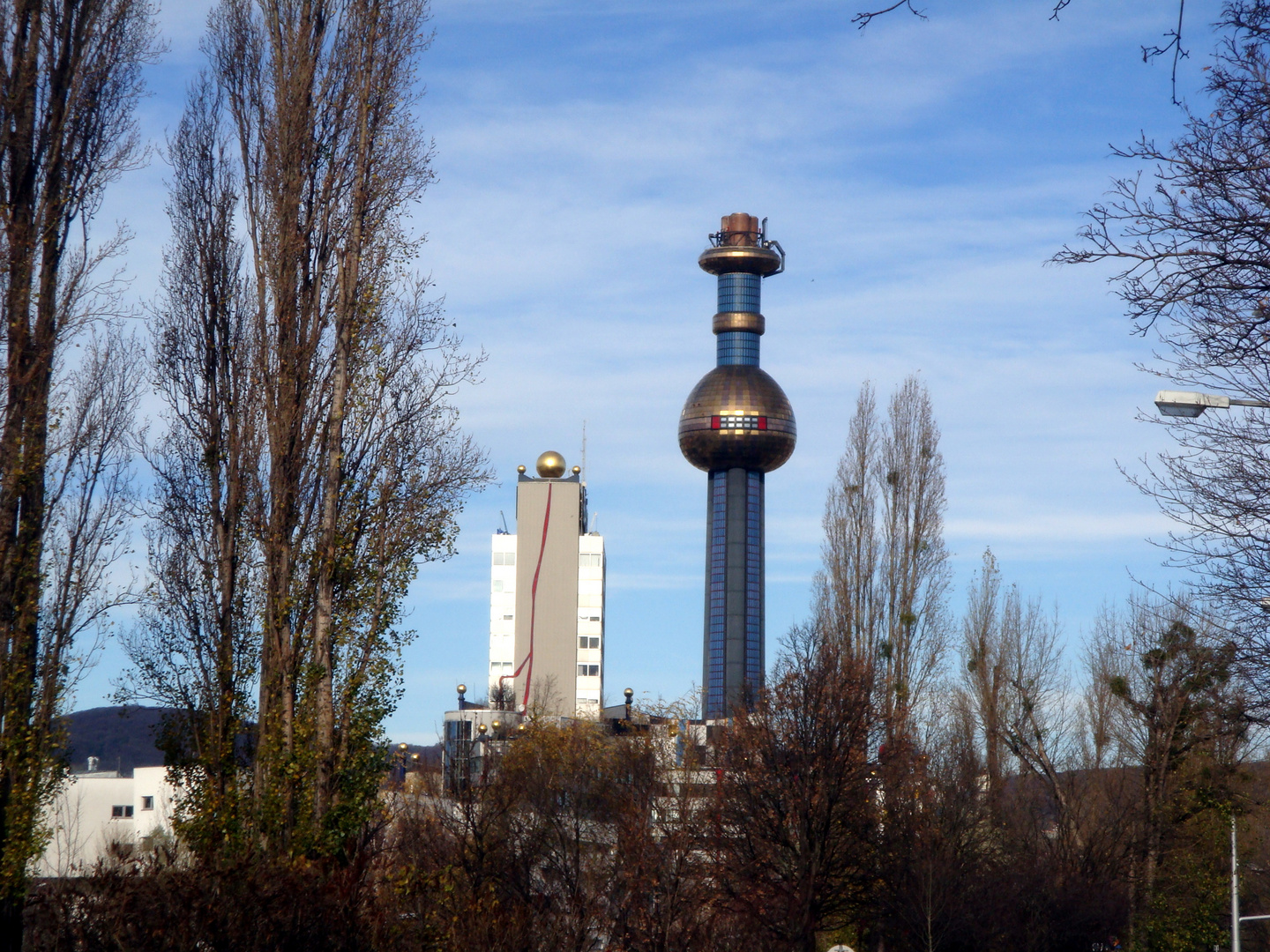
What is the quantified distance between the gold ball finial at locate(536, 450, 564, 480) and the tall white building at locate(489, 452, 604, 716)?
8cm

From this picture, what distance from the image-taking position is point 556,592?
391ft

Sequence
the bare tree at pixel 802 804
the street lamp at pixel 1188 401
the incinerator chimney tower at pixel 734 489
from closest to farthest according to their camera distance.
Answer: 1. the street lamp at pixel 1188 401
2. the bare tree at pixel 802 804
3. the incinerator chimney tower at pixel 734 489

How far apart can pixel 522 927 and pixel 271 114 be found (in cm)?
1114

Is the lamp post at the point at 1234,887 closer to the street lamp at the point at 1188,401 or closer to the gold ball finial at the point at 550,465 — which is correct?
the street lamp at the point at 1188,401

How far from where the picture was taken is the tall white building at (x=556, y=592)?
118000 millimetres

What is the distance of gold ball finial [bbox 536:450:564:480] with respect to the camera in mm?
122188

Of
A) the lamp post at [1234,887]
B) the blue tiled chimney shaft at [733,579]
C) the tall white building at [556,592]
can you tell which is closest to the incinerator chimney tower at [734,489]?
the blue tiled chimney shaft at [733,579]

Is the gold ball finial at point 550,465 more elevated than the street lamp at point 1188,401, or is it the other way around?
the gold ball finial at point 550,465

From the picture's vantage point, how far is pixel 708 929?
18859 mm

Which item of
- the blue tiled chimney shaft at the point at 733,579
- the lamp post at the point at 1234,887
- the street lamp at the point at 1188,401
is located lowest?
the lamp post at the point at 1234,887

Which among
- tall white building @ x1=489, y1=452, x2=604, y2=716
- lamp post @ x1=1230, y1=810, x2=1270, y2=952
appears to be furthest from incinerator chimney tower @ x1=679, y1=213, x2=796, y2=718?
lamp post @ x1=1230, y1=810, x2=1270, y2=952

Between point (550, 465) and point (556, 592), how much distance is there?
37.6ft

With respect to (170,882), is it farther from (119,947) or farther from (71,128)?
(71,128)

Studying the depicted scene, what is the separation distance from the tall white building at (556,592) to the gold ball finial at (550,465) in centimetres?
8
